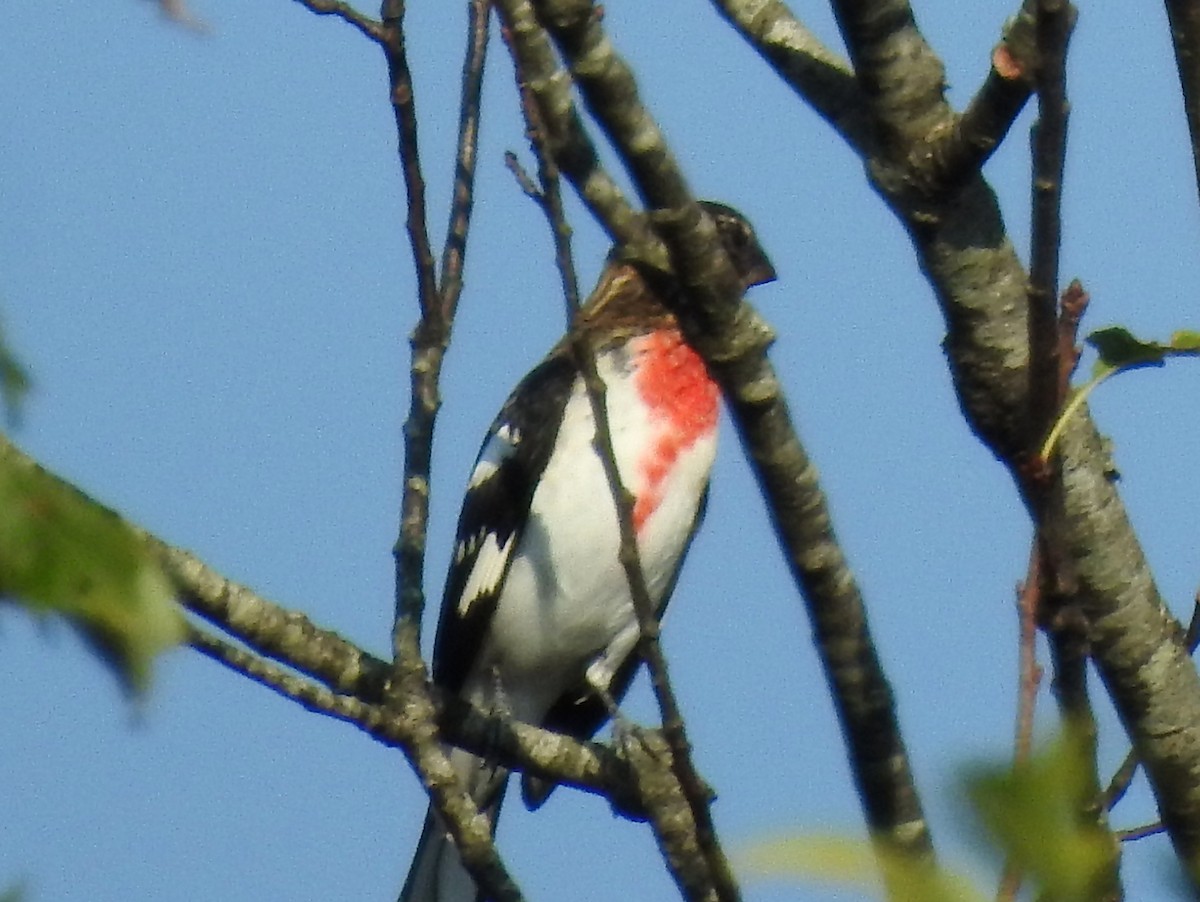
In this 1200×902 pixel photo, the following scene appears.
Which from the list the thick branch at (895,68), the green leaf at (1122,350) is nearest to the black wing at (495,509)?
the thick branch at (895,68)

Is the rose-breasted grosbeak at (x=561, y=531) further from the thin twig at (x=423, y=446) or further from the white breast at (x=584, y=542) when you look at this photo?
the thin twig at (x=423, y=446)

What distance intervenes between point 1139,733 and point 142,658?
→ 1.87 meters

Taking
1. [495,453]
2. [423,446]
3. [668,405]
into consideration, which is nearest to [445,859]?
[495,453]

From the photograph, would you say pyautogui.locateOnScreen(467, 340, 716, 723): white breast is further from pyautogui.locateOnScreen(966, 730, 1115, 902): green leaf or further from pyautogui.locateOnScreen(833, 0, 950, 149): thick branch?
pyautogui.locateOnScreen(966, 730, 1115, 902): green leaf

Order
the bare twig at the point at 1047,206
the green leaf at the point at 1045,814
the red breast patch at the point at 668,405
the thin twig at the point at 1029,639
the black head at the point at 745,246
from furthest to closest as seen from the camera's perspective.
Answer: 1. the black head at the point at 745,246
2. the red breast patch at the point at 668,405
3. the bare twig at the point at 1047,206
4. the thin twig at the point at 1029,639
5. the green leaf at the point at 1045,814

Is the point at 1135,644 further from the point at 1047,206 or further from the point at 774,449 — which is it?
the point at 1047,206

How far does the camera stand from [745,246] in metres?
4.96

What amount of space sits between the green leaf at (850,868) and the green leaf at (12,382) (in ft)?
1.40

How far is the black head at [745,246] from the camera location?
4.93 meters

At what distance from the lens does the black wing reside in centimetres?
442

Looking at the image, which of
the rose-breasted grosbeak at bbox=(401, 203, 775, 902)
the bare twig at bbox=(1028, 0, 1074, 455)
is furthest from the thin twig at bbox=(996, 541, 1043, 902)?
the rose-breasted grosbeak at bbox=(401, 203, 775, 902)

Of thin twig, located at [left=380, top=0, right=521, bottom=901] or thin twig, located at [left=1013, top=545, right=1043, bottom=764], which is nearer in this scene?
thin twig, located at [left=1013, top=545, right=1043, bottom=764]

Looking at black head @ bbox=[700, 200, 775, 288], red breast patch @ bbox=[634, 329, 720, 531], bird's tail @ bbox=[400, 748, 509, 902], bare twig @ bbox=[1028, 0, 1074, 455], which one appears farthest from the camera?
black head @ bbox=[700, 200, 775, 288]

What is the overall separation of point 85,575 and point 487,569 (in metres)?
3.65
